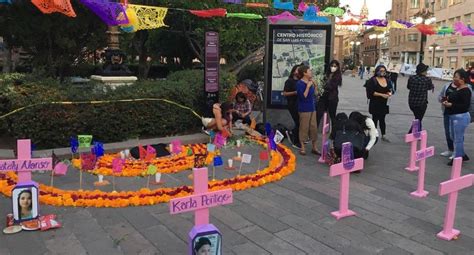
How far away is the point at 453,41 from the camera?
48812 mm

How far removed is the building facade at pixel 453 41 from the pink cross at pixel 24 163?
44597 mm

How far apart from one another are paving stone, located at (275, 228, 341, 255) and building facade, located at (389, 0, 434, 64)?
218ft

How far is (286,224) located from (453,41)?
51569 millimetres

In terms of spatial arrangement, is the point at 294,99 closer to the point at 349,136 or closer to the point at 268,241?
the point at 349,136

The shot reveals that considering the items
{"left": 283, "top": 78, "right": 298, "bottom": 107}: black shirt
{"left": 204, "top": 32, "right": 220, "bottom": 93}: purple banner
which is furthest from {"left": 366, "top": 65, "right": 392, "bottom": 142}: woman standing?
{"left": 204, "top": 32, "right": 220, "bottom": 93}: purple banner

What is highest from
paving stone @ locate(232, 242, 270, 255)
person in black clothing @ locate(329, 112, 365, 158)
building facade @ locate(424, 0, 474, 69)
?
building facade @ locate(424, 0, 474, 69)

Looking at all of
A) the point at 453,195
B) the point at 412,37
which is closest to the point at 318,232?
the point at 453,195

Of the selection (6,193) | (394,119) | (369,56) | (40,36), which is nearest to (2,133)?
(6,193)

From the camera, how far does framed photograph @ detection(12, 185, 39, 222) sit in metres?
4.07

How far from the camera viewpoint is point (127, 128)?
790 centimetres

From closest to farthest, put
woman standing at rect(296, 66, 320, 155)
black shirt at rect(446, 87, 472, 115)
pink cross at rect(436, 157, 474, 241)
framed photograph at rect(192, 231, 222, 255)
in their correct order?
framed photograph at rect(192, 231, 222, 255)
pink cross at rect(436, 157, 474, 241)
black shirt at rect(446, 87, 472, 115)
woman standing at rect(296, 66, 320, 155)

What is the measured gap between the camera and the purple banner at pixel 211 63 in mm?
9328

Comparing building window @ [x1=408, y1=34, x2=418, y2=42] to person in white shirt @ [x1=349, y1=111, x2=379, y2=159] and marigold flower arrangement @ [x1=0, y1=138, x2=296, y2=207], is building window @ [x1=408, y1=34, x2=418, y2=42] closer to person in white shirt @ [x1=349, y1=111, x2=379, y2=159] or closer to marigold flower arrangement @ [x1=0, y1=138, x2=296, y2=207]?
person in white shirt @ [x1=349, y1=111, x2=379, y2=159]

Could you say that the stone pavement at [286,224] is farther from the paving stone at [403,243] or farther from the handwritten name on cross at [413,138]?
the handwritten name on cross at [413,138]
